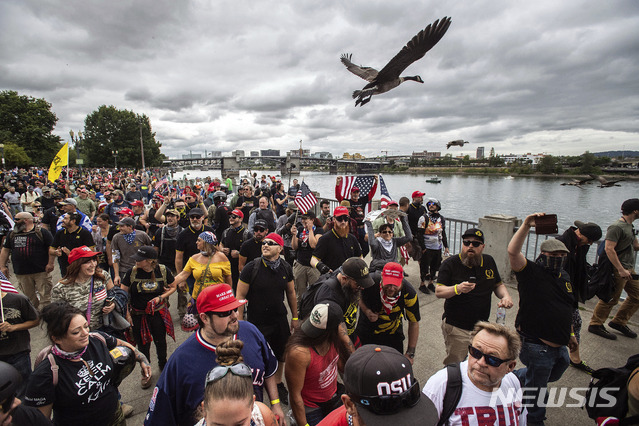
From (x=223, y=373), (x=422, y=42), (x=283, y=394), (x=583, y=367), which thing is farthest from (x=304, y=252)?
(x=422, y=42)

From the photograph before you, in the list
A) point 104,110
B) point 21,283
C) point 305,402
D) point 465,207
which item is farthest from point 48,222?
point 104,110

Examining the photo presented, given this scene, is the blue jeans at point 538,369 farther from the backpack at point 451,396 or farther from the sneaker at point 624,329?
the sneaker at point 624,329

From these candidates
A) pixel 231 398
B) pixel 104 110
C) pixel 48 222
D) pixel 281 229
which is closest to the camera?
pixel 231 398

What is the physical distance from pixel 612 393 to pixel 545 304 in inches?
40.0

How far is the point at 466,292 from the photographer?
308 cm

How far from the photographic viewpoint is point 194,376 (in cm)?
182

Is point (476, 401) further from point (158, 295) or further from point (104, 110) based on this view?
point (104, 110)

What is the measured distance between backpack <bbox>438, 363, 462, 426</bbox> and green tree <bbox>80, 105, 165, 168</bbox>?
63.8m

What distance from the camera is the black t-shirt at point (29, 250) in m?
4.77

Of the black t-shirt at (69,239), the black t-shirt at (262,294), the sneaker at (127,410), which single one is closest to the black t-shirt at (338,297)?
the black t-shirt at (262,294)

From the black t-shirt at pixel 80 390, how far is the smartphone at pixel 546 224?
385cm

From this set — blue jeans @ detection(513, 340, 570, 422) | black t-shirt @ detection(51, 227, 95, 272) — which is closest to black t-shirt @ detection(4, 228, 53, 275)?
black t-shirt @ detection(51, 227, 95, 272)

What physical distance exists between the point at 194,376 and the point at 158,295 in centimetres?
210

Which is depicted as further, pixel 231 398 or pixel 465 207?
pixel 465 207
